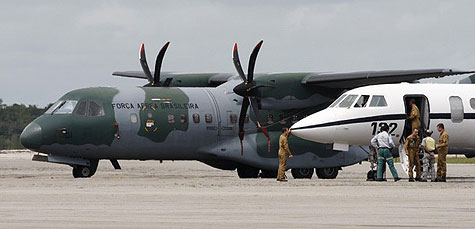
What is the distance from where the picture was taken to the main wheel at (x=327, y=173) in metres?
35.5

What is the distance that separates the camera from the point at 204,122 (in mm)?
33875

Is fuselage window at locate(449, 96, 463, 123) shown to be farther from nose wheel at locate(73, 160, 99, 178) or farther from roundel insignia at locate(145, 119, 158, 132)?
nose wheel at locate(73, 160, 99, 178)

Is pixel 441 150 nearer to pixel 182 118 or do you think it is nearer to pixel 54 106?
pixel 182 118

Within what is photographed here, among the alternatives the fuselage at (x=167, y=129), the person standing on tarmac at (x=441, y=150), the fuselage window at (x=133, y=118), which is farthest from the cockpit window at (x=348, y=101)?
the fuselage window at (x=133, y=118)

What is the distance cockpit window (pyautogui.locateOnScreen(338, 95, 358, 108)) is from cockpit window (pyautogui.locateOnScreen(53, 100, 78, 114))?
752cm

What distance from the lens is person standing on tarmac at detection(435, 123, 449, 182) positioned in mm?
29562

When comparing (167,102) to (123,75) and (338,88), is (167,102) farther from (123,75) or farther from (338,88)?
(123,75)

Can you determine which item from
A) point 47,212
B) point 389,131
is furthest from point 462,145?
point 47,212

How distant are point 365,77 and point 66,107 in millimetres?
8661

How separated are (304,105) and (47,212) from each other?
56.5 feet

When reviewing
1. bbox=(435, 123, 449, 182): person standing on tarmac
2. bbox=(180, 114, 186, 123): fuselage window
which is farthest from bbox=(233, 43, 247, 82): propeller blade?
bbox=(435, 123, 449, 182): person standing on tarmac

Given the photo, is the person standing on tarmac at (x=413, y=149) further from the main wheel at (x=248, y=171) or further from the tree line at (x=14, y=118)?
the tree line at (x=14, y=118)

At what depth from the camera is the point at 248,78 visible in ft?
113

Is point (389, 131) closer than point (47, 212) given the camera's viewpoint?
No
